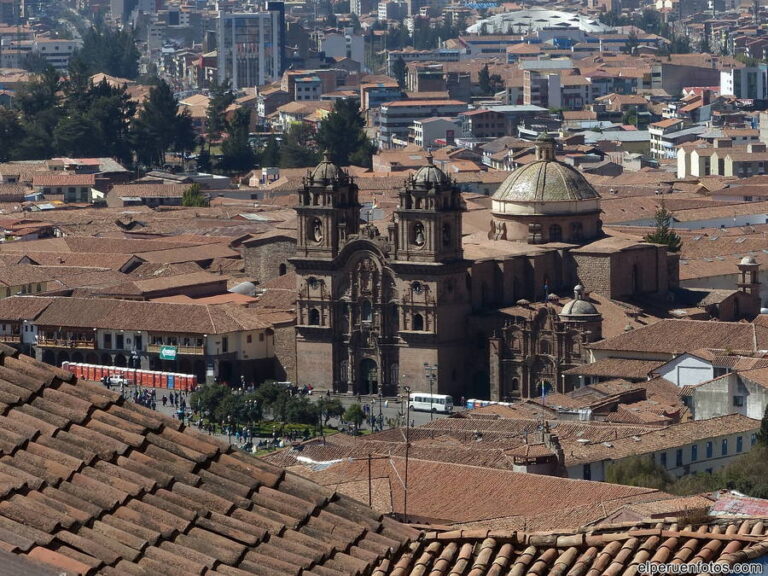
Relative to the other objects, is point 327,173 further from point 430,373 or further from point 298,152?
point 298,152

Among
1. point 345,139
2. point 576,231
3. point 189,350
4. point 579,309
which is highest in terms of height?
point 576,231

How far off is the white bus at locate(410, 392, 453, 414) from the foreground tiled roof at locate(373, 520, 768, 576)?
153ft

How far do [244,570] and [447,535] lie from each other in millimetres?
1106

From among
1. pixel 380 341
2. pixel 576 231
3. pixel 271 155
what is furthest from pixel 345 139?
pixel 380 341

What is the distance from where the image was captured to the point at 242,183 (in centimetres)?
11719

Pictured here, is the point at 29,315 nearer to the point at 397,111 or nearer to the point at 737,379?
the point at 737,379

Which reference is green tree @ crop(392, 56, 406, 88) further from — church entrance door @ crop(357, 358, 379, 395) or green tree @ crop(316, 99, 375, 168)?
church entrance door @ crop(357, 358, 379, 395)

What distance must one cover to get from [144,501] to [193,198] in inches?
3664

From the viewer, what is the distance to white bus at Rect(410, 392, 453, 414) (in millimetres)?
58812

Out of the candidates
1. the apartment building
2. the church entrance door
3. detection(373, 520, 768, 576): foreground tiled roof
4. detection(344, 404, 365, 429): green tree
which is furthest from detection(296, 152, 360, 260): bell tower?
the apartment building

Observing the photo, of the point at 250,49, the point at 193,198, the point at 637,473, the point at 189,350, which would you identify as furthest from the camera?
the point at 250,49

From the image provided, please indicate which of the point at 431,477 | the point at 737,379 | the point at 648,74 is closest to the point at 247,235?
the point at 737,379

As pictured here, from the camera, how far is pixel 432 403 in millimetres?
59031

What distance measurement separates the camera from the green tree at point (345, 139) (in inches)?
4786
